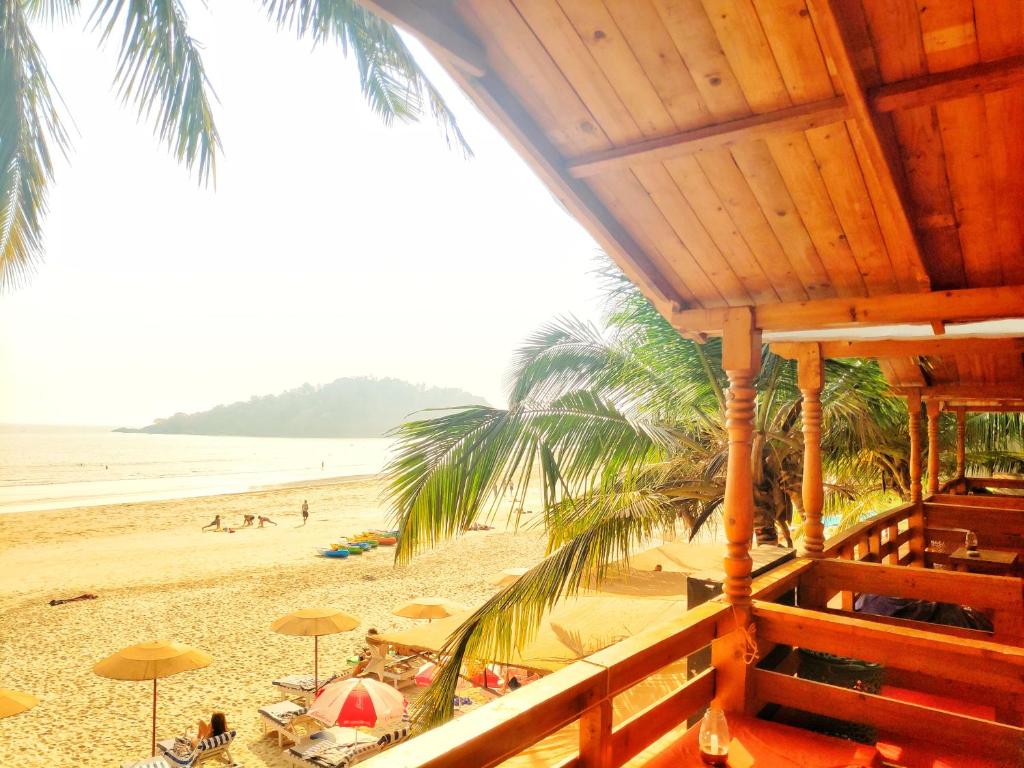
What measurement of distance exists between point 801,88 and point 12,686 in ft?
43.4

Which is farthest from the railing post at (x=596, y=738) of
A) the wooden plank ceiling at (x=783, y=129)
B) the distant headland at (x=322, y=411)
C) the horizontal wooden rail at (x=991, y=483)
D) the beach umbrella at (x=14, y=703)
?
the distant headland at (x=322, y=411)

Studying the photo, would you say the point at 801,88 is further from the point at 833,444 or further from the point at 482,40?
the point at 833,444

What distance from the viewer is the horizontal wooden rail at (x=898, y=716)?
8.07 ft

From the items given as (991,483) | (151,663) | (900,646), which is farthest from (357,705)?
(991,483)

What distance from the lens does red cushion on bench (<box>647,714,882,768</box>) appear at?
251 centimetres

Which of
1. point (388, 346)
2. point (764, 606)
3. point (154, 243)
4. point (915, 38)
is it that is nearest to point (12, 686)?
point (764, 606)

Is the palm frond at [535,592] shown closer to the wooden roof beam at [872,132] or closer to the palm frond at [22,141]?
the wooden roof beam at [872,132]

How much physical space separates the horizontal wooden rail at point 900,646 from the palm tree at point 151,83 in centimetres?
718

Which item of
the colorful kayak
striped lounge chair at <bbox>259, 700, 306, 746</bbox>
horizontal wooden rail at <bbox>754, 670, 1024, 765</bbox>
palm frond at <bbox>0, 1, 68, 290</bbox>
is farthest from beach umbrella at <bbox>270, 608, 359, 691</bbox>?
the colorful kayak

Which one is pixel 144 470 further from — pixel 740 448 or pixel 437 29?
pixel 437 29

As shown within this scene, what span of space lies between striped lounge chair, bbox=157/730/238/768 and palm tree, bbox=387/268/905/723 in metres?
3.93

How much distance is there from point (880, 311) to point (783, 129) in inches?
47.7

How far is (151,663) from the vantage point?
8.27 m

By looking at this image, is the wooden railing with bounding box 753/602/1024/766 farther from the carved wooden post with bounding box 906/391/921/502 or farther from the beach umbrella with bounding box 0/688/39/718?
the beach umbrella with bounding box 0/688/39/718
